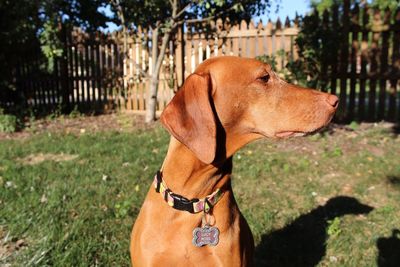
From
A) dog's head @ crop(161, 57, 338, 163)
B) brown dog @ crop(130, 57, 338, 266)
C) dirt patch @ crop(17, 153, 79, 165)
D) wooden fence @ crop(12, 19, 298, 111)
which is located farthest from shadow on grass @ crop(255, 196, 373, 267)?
wooden fence @ crop(12, 19, 298, 111)

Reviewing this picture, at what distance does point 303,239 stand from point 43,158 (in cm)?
391

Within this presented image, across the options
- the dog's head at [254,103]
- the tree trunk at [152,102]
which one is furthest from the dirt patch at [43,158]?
the dog's head at [254,103]

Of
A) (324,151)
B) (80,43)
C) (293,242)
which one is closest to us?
(293,242)

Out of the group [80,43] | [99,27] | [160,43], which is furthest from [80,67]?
[160,43]

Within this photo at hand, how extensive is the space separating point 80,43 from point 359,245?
363 inches

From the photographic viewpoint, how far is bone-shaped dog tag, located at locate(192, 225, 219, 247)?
237cm

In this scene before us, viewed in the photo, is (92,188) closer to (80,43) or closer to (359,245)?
(359,245)

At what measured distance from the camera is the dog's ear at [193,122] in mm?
2111

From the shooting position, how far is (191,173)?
7.88ft

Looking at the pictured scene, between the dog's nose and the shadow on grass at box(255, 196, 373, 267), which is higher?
the dog's nose

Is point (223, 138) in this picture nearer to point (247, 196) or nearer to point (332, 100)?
point (332, 100)

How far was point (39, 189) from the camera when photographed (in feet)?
15.6

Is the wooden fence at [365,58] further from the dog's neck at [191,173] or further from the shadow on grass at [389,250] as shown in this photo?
the dog's neck at [191,173]

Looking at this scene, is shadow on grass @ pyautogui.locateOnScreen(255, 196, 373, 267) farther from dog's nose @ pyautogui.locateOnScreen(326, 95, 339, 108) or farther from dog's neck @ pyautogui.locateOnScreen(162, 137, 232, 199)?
dog's nose @ pyautogui.locateOnScreen(326, 95, 339, 108)
